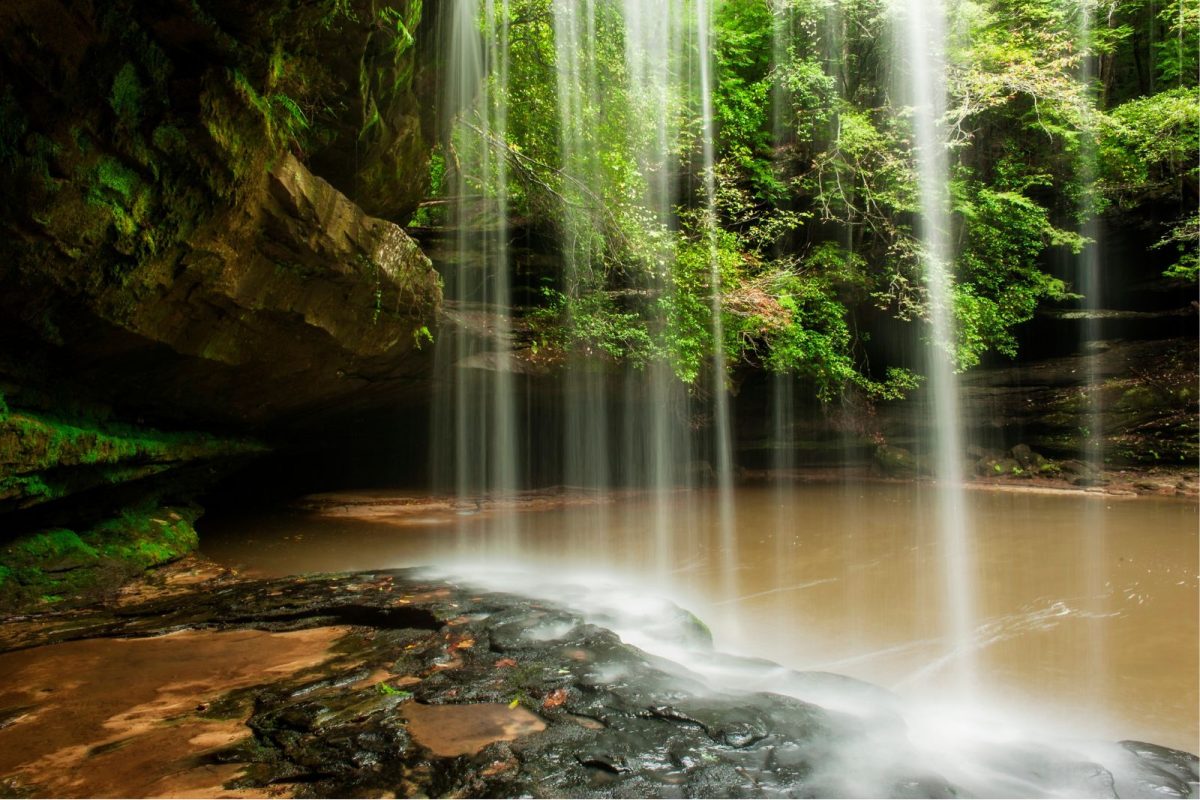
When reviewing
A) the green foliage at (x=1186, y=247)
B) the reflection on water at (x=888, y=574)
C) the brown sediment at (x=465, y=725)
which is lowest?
the reflection on water at (x=888, y=574)

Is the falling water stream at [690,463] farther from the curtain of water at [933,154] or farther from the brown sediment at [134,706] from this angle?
the brown sediment at [134,706]

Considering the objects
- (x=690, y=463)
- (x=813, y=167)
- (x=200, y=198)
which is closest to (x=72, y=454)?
(x=200, y=198)

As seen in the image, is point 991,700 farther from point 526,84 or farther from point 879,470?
point 879,470

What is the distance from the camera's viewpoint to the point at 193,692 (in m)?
3.01

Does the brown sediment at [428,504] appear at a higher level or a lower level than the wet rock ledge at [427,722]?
lower

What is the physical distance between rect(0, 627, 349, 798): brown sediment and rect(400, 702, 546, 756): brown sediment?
66 centimetres

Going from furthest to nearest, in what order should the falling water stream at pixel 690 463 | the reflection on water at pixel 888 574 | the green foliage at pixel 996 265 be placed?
1. the green foliage at pixel 996 265
2. the falling water stream at pixel 690 463
3. the reflection on water at pixel 888 574

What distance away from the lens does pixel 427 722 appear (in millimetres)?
2717

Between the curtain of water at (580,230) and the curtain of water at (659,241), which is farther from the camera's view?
the curtain of water at (659,241)

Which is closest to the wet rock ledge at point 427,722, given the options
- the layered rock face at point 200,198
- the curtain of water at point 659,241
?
the layered rock face at point 200,198

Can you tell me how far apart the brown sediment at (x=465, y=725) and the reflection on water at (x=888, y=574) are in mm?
2345

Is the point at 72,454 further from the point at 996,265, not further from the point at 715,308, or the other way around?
the point at 996,265

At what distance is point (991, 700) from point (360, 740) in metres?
4.28

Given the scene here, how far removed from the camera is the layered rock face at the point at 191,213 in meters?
4.07
